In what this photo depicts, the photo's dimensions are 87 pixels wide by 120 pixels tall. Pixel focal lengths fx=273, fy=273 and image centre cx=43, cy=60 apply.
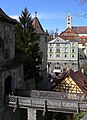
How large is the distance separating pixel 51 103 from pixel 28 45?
12.3 m

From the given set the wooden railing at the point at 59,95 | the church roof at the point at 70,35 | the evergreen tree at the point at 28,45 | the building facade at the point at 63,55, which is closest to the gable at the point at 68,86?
the evergreen tree at the point at 28,45

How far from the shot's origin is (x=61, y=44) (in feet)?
221

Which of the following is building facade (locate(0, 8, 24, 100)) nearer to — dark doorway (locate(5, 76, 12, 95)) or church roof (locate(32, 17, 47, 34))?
dark doorway (locate(5, 76, 12, 95))

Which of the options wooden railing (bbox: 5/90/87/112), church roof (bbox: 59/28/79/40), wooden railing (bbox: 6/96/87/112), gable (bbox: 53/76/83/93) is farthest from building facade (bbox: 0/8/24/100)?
church roof (bbox: 59/28/79/40)

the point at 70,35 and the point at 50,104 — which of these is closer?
the point at 50,104

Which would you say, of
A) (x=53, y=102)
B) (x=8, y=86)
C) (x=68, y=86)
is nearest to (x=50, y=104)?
(x=53, y=102)

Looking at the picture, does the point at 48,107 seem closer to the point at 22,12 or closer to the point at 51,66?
the point at 22,12

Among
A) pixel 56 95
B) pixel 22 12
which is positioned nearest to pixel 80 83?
pixel 56 95

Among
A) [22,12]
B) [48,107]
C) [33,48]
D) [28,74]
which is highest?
[22,12]

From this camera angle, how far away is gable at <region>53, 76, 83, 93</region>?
89.8 ft

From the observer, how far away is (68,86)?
91.2 feet

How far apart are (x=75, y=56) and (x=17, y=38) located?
36.8 m

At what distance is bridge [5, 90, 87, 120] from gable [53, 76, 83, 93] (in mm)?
4677

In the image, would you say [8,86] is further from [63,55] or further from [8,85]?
[63,55]
